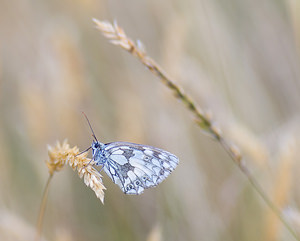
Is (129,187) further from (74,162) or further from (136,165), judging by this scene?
(74,162)

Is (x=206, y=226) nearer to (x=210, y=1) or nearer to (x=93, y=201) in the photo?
(x=93, y=201)

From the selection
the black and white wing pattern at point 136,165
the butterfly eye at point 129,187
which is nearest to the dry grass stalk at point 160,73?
the black and white wing pattern at point 136,165

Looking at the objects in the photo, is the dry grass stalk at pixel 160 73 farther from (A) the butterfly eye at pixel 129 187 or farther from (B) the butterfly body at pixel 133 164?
(A) the butterfly eye at pixel 129 187

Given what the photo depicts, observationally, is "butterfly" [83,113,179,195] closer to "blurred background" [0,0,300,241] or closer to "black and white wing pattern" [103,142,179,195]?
"black and white wing pattern" [103,142,179,195]

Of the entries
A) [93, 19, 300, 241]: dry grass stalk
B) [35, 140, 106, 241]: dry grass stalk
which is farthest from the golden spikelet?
[93, 19, 300, 241]: dry grass stalk

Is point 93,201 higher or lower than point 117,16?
lower

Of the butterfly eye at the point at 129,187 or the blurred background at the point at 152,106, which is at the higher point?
the blurred background at the point at 152,106

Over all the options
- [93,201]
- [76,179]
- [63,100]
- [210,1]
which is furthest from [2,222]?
[210,1]
